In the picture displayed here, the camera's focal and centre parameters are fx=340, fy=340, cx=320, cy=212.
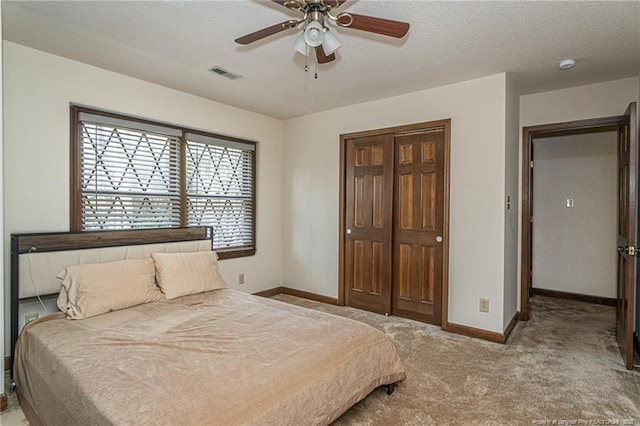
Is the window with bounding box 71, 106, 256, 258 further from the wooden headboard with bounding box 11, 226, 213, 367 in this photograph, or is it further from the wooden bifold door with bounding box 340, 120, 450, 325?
the wooden bifold door with bounding box 340, 120, 450, 325

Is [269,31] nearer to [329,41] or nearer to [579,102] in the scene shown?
[329,41]

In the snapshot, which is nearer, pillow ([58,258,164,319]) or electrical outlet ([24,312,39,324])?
pillow ([58,258,164,319])

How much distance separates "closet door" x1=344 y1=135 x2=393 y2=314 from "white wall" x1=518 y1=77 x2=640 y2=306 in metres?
1.48

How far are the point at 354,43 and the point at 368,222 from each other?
2.10m

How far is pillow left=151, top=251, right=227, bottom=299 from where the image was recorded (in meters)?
2.92

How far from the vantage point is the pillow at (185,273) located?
2.92m

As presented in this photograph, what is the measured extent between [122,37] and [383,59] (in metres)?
2.02

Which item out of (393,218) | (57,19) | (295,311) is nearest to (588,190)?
(393,218)

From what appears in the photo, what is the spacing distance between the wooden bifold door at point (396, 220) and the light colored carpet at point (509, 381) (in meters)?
0.41

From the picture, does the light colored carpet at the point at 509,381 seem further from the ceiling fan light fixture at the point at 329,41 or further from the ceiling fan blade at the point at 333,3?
the ceiling fan blade at the point at 333,3

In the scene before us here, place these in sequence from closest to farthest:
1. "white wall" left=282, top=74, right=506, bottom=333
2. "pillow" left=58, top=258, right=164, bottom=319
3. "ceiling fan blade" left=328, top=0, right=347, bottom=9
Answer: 1. "ceiling fan blade" left=328, top=0, right=347, bottom=9
2. "pillow" left=58, top=258, right=164, bottom=319
3. "white wall" left=282, top=74, right=506, bottom=333

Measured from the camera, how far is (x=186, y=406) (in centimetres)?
134

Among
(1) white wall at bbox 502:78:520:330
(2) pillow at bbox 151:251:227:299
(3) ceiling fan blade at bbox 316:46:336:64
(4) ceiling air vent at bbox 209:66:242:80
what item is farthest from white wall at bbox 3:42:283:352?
(1) white wall at bbox 502:78:520:330

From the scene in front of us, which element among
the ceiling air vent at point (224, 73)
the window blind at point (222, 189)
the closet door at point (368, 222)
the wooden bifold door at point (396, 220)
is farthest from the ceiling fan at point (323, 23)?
the window blind at point (222, 189)
